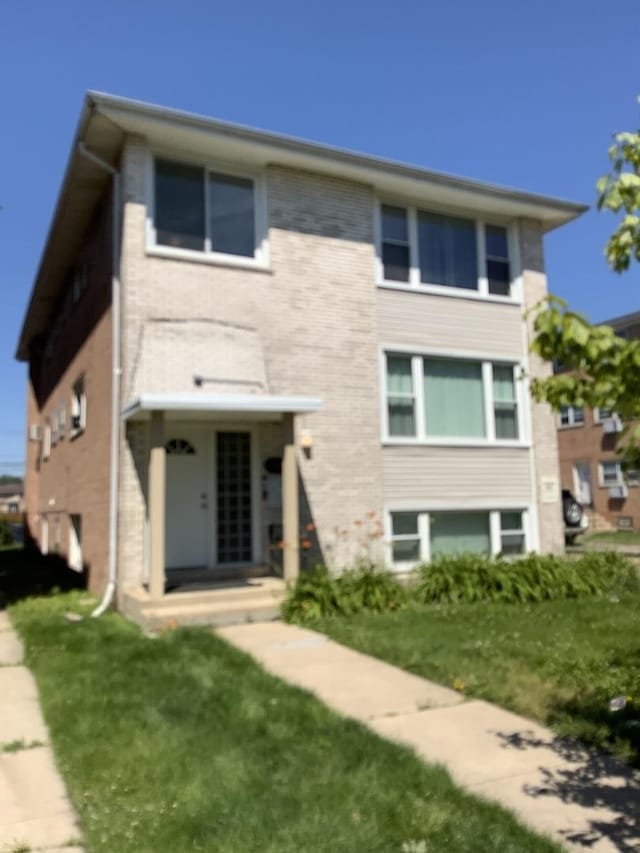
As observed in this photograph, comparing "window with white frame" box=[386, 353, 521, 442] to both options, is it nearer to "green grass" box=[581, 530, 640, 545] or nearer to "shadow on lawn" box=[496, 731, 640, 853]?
"shadow on lawn" box=[496, 731, 640, 853]

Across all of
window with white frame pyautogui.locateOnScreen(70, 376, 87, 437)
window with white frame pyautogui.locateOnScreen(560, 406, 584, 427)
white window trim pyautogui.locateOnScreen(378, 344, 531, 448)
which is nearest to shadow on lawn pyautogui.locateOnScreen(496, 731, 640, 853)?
white window trim pyautogui.locateOnScreen(378, 344, 531, 448)

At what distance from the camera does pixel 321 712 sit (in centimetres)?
545

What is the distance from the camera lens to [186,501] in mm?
11234

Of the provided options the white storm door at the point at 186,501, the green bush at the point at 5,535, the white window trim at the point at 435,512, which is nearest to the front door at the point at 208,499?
the white storm door at the point at 186,501

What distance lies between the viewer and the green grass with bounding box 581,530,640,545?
24.3 metres

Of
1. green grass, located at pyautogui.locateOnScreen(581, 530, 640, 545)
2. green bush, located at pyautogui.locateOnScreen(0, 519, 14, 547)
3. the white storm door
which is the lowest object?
green grass, located at pyautogui.locateOnScreen(581, 530, 640, 545)

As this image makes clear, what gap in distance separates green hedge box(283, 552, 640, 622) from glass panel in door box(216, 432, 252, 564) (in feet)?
4.25

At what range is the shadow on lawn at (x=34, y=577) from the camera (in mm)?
12508

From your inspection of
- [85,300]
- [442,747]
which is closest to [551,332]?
[442,747]

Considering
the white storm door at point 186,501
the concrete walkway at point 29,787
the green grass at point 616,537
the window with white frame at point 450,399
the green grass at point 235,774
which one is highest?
the window with white frame at point 450,399

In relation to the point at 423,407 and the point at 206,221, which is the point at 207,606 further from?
the point at 206,221

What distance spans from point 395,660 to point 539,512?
24.3 feet

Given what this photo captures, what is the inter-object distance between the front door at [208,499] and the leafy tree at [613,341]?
27.5ft

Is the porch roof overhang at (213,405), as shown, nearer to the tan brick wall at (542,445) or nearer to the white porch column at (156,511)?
the white porch column at (156,511)
